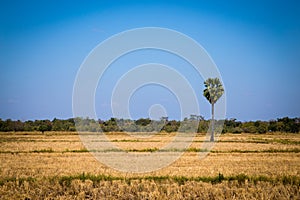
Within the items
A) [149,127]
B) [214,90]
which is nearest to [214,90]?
[214,90]

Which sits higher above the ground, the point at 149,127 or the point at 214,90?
the point at 214,90

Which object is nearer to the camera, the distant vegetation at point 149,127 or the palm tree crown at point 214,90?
the palm tree crown at point 214,90

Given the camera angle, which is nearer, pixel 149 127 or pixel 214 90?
pixel 214 90

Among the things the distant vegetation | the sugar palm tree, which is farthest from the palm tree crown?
the distant vegetation

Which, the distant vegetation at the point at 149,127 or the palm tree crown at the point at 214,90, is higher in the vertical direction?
the palm tree crown at the point at 214,90

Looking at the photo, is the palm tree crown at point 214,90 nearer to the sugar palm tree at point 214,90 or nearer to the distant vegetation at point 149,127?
the sugar palm tree at point 214,90

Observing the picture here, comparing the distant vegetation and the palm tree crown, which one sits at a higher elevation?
the palm tree crown

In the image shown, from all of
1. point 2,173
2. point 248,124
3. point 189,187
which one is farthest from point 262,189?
point 248,124

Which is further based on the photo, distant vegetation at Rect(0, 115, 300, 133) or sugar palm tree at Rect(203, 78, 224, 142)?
distant vegetation at Rect(0, 115, 300, 133)

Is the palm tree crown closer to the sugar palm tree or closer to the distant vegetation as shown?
the sugar palm tree

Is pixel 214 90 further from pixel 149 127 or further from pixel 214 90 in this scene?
pixel 149 127

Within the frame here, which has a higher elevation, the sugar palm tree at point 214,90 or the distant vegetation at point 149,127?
the sugar palm tree at point 214,90

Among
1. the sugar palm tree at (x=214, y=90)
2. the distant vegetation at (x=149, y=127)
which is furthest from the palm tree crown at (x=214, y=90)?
the distant vegetation at (x=149, y=127)

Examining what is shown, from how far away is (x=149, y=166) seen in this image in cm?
1590
